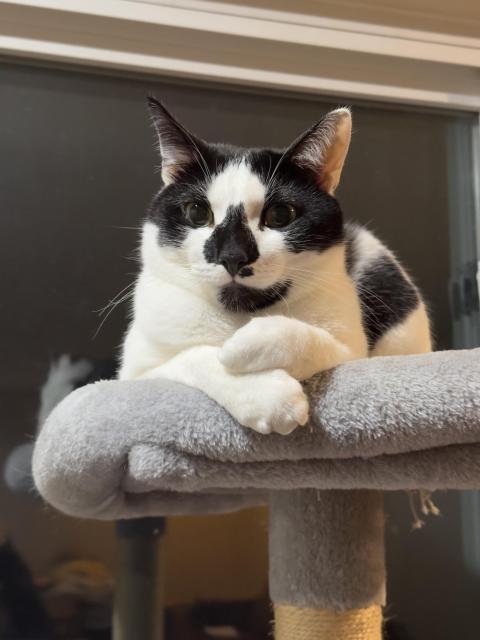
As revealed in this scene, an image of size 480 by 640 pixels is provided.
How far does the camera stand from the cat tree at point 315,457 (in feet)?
2.22

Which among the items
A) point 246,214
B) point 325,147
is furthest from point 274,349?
point 325,147

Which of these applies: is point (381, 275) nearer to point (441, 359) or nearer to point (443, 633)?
point (441, 359)

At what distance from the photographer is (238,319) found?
0.86 m

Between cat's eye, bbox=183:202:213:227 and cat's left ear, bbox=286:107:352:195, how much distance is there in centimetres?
15

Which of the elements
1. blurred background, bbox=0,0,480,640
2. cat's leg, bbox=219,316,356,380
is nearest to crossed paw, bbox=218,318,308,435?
cat's leg, bbox=219,316,356,380

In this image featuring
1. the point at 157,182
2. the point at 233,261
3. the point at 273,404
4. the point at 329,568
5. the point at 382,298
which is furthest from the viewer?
the point at 157,182

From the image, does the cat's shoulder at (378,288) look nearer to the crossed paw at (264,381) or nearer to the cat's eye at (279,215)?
the cat's eye at (279,215)

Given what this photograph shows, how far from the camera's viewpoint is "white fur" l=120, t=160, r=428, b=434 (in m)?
0.68

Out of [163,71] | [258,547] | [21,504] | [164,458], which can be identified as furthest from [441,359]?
[163,71]

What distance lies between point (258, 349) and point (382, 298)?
0.44 meters

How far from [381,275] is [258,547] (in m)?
0.83

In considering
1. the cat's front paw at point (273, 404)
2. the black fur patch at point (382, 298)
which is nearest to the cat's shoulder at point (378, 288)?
the black fur patch at point (382, 298)

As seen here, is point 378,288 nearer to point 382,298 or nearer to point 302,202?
point 382,298

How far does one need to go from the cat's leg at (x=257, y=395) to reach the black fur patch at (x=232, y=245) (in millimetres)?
120
